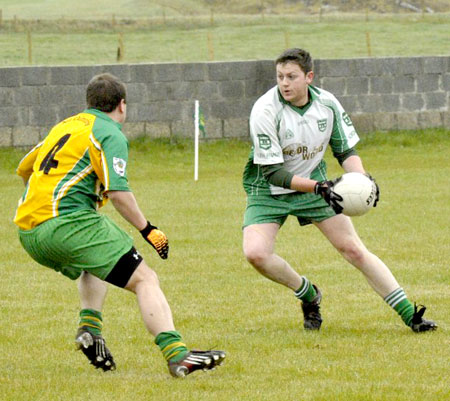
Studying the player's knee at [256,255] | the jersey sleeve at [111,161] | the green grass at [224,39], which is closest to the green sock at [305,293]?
the player's knee at [256,255]

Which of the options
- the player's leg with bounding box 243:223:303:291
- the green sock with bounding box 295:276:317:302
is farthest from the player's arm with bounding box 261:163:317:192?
the green sock with bounding box 295:276:317:302

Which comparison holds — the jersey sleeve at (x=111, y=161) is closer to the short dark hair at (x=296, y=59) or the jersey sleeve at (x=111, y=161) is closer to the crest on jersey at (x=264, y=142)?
the crest on jersey at (x=264, y=142)

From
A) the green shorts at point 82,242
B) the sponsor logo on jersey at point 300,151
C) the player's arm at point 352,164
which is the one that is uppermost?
the sponsor logo on jersey at point 300,151

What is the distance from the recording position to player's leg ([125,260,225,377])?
599cm

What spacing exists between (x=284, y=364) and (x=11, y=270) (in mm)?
4830

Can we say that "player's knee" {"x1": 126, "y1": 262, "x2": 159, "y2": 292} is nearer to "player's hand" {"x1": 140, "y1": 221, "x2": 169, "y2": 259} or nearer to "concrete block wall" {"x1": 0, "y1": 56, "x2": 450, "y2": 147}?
"player's hand" {"x1": 140, "y1": 221, "x2": 169, "y2": 259}

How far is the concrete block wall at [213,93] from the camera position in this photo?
1983 cm

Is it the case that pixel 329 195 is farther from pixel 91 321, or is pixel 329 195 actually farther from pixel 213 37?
pixel 213 37

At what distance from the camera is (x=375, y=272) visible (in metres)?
7.50

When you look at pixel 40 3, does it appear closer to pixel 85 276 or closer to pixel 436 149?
pixel 436 149

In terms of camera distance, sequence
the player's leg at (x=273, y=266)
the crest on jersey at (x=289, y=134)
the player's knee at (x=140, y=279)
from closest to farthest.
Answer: the player's knee at (x=140, y=279)
the crest on jersey at (x=289, y=134)
the player's leg at (x=273, y=266)

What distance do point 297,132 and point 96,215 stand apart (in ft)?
6.05

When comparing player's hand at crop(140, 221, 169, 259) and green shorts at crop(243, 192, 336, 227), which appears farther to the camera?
green shorts at crop(243, 192, 336, 227)

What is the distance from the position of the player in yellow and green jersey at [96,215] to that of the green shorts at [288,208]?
163cm
